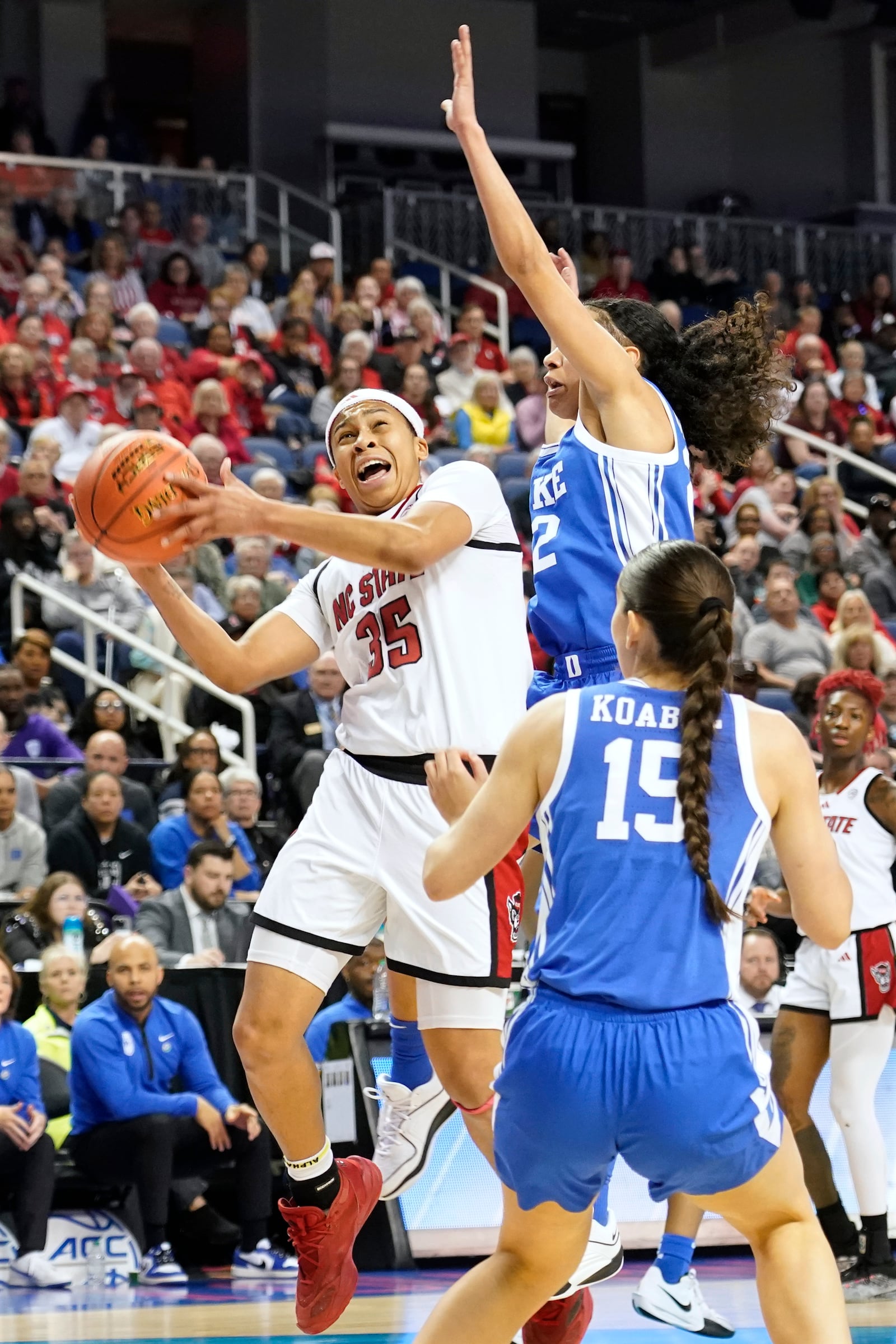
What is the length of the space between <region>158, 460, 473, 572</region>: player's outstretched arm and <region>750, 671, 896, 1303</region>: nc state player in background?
301 centimetres

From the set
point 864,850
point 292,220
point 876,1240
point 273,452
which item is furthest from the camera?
point 292,220

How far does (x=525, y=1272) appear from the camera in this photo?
338cm

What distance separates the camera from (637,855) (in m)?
3.23

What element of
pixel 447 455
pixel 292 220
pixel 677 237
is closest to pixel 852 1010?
pixel 447 455

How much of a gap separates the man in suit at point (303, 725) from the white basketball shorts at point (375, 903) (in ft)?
18.7

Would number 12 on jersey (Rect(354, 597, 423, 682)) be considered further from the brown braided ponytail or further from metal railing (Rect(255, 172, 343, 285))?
metal railing (Rect(255, 172, 343, 285))

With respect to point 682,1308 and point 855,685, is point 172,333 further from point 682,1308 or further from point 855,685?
point 682,1308

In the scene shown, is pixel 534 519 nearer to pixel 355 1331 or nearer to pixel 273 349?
pixel 355 1331

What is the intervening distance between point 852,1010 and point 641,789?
4.02 meters

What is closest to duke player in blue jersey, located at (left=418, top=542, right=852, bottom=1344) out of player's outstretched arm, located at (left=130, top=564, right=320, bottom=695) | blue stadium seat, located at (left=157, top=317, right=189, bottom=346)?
player's outstretched arm, located at (left=130, top=564, right=320, bottom=695)

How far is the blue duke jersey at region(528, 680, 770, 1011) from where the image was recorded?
3.23 m

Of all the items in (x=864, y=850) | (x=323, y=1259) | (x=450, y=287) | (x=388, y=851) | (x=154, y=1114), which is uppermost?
(x=450, y=287)

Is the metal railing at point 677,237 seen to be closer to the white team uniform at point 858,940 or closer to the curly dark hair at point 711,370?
the white team uniform at point 858,940

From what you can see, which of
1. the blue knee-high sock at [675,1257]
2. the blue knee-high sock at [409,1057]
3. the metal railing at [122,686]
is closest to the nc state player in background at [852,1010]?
the blue knee-high sock at [675,1257]
